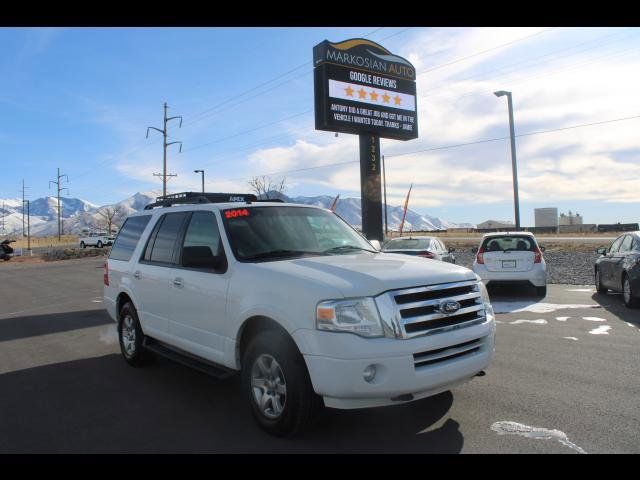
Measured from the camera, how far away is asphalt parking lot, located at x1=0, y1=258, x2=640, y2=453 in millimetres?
3811

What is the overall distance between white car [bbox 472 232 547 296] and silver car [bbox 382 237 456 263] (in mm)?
1257

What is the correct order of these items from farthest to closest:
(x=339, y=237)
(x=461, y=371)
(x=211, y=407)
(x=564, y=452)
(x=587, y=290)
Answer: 1. (x=587, y=290)
2. (x=339, y=237)
3. (x=211, y=407)
4. (x=461, y=371)
5. (x=564, y=452)

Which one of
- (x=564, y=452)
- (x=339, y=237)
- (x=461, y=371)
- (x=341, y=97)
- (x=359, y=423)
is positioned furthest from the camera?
(x=341, y=97)

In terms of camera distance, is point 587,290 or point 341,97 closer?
point 587,290

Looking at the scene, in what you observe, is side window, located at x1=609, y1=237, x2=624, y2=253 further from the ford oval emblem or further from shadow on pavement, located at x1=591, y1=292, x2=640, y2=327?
the ford oval emblem

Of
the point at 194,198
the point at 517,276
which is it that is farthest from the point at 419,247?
the point at 194,198

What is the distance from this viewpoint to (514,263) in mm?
11297

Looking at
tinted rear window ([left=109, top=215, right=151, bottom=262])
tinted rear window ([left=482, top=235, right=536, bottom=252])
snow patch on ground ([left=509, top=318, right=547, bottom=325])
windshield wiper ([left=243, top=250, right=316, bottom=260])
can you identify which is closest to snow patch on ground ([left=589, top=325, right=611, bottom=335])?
snow patch on ground ([left=509, top=318, right=547, bottom=325])

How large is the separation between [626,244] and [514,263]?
7.12 feet

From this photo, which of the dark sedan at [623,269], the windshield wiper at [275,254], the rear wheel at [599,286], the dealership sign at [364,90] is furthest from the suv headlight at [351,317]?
the dealership sign at [364,90]
